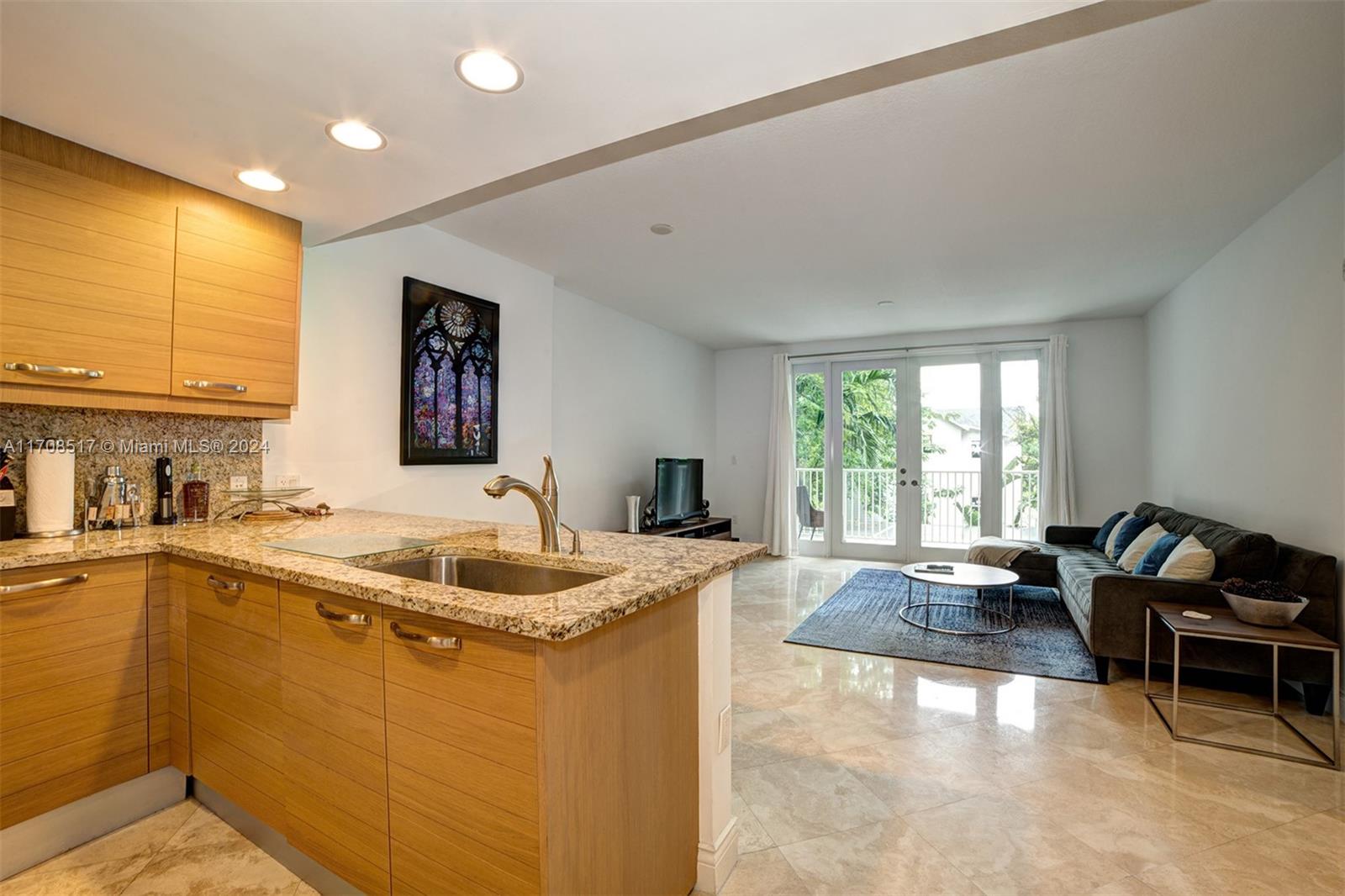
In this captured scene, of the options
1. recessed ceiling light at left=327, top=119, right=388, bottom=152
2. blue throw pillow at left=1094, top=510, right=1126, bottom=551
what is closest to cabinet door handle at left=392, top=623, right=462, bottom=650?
recessed ceiling light at left=327, top=119, right=388, bottom=152

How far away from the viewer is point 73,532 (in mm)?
2109

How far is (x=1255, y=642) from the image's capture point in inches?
100

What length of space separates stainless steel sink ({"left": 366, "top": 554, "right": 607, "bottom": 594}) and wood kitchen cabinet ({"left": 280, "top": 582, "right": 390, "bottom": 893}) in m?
0.23

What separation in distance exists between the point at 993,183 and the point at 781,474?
4591 mm

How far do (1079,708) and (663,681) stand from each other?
2.53 meters

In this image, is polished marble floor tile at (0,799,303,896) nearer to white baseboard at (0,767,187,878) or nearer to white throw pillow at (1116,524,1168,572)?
white baseboard at (0,767,187,878)

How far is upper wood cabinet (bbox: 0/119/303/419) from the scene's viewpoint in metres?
1.85

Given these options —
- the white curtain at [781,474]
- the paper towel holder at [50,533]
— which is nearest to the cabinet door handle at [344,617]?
the paper towel holder at [50,533]

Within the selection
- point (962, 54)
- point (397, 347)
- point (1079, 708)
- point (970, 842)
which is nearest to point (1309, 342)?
point (1079, 708)

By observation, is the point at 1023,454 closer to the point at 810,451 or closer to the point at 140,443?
the point at 810,451

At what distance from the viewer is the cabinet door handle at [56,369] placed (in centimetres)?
183

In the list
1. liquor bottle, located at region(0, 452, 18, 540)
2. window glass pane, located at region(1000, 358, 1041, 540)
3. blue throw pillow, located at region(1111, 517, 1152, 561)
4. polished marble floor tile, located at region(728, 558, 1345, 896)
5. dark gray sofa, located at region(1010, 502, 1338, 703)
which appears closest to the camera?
polished marble floor tile, located at region(728, 558, 1345, 896)

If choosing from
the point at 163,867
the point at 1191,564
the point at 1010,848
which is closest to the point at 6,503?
the point at 163,867

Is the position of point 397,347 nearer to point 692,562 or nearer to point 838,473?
point 692,562
